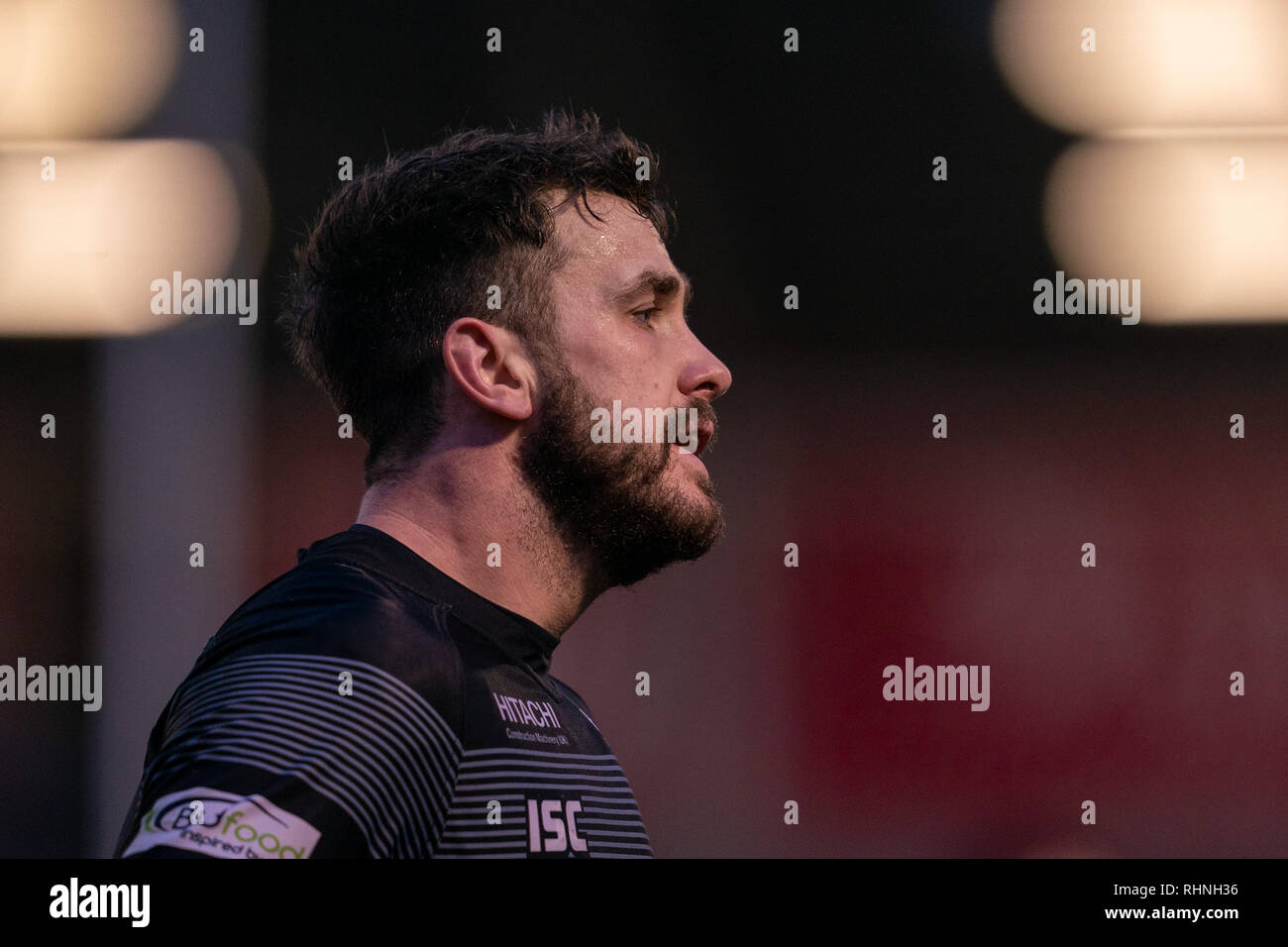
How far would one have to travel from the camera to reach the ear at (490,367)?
194cm

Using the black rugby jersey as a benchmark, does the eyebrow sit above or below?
above

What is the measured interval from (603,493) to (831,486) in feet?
5.04

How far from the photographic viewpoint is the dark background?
3051 mm

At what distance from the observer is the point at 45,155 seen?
10.3 ft

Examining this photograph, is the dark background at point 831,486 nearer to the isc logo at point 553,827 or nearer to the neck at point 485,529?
the neck at point 485,529

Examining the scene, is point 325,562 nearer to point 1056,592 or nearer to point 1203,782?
point 1056,592

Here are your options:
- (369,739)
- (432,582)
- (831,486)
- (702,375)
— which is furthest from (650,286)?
(831,486)

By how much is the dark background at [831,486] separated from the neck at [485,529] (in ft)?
4.64

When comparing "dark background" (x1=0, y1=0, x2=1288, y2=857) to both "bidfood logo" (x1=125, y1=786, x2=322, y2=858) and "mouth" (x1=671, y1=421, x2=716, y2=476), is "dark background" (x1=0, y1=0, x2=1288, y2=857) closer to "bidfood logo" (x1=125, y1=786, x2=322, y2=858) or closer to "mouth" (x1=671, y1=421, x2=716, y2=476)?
"mouth" (x1=671, y1=421, x2=716, y2=476)

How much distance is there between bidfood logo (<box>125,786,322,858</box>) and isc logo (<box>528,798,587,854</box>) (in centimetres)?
35
